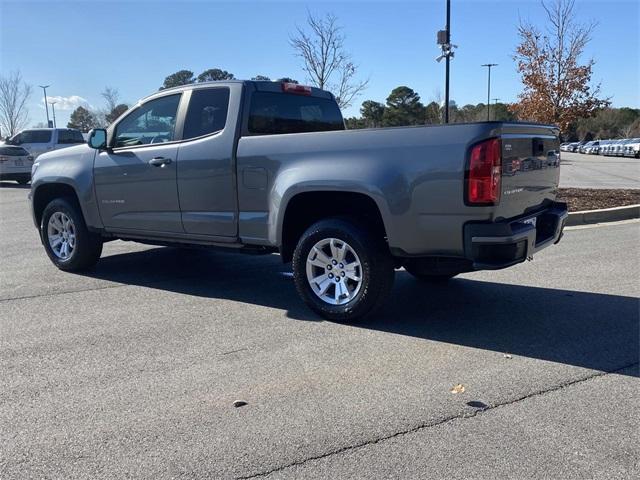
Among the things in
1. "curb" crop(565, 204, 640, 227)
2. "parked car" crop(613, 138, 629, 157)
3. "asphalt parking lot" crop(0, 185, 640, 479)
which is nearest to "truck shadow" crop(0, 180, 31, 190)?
"asphalt parking lot" crop(0, 185, 640, 479)

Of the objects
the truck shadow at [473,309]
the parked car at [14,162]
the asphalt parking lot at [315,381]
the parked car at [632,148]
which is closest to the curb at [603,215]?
the asphalt parking lot at [315,381]

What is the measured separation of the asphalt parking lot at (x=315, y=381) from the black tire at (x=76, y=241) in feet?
1.55

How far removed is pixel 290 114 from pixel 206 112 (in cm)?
84

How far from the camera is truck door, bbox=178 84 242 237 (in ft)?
17.5

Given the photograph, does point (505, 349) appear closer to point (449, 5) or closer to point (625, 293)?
point (625, 293)

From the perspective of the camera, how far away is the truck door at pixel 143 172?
5.78 m

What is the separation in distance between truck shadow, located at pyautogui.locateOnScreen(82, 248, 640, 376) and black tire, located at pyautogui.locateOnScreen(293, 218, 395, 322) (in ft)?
0.64

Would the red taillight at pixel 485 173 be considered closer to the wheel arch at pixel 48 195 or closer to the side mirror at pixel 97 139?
the side mirror at pixel 97 139

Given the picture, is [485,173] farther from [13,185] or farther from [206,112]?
[13,185]

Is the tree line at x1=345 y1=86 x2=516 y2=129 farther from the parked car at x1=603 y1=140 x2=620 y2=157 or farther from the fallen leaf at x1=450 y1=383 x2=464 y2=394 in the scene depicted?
the fallen leaf at x1=450 y1=383 x2=464 y2=394

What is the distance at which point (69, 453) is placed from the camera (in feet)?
Result: 9.54

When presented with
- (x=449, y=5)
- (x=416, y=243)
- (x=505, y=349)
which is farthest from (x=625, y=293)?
(x=449, y=5)

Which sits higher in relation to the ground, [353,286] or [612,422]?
[353,286]

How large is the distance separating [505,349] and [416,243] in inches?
39.2
